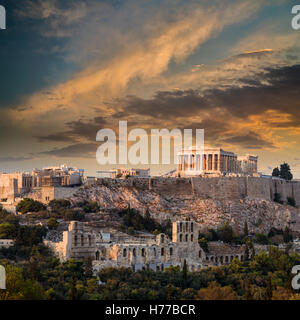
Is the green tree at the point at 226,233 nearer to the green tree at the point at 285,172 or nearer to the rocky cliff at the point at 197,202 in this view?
the rocky cliff at the point at 197,202

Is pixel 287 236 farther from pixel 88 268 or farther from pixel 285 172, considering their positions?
pixel 88 268

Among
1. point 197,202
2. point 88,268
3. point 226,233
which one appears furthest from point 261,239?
point 88,268

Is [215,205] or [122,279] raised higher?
[215,205]

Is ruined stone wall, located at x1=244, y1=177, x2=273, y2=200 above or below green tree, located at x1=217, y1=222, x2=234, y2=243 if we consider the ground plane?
above

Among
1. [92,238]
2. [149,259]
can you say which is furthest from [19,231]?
[149,259]

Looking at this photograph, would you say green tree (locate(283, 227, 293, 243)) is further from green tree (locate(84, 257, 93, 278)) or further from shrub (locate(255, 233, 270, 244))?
green tree (locate(84, 257, 93, 278))

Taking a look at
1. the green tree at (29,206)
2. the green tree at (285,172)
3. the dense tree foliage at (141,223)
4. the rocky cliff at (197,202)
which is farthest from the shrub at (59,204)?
the green tree at (285,172)

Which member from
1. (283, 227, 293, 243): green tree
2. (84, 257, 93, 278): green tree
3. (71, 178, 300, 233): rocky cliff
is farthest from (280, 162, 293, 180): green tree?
(84, 257, 93, 278): green tree

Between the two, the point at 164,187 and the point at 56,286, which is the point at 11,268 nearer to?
the point at 56,286

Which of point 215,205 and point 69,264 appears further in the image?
point 215,205

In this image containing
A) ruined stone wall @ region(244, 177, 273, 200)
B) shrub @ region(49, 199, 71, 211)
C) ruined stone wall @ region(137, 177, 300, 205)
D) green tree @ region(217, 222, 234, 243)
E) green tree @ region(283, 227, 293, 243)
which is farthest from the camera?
ruined stone wall @ region(244, 177, 273, 200)
